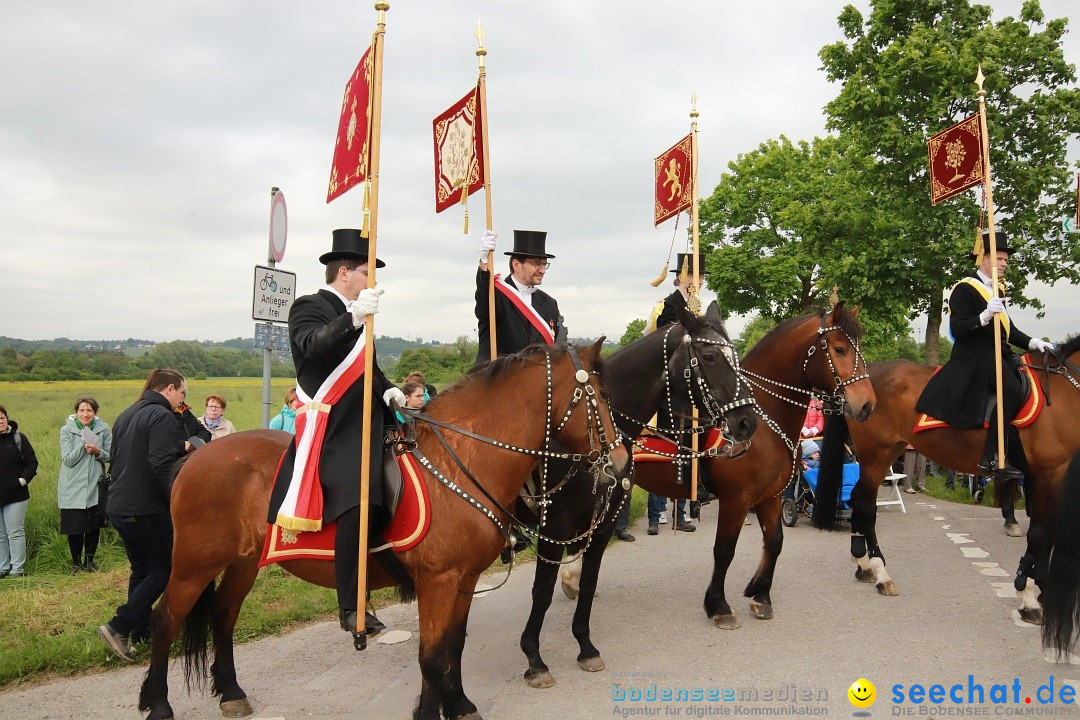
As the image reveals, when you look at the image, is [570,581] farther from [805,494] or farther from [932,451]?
[805,494]

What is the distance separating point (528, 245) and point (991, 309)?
4151 mm

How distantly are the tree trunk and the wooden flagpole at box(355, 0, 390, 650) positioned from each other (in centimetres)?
1511

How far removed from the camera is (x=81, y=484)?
25.6 ft

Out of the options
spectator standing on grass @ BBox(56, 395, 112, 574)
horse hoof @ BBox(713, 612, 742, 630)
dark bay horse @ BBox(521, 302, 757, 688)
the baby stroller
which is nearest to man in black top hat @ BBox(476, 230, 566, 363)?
dark bay horse @ BBox(521, 302, 757, 688)

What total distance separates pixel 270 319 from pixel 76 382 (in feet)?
29.0

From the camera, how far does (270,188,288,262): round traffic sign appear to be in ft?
24.5

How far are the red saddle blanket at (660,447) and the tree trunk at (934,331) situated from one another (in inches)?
473

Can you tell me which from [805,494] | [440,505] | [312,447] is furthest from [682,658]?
[805,494]

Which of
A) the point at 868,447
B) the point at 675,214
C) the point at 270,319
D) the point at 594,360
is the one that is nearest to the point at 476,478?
the point at 594,360

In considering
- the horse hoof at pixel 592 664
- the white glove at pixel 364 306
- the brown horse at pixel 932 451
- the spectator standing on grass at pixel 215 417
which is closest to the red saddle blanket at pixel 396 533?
the white glove at pixel 364 306

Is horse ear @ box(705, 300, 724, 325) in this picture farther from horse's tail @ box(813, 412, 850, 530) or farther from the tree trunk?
the tree trunk

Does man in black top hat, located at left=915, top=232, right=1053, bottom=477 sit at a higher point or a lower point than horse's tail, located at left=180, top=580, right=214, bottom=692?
higher

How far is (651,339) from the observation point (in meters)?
5.37

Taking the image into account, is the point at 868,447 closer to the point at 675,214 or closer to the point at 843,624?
the point at 843,624
